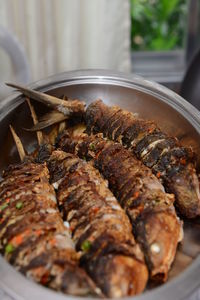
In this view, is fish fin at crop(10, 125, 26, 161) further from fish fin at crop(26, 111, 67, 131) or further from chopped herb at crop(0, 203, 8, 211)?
chopped herb at crop(0, 203, 8, 211)

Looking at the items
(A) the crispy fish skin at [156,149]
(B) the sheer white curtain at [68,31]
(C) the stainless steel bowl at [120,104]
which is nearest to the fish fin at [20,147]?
(C) the stainless steel bowl at [120,104]

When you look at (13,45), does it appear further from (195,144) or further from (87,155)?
(195,144)

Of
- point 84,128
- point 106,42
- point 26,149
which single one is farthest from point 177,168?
point 106,42

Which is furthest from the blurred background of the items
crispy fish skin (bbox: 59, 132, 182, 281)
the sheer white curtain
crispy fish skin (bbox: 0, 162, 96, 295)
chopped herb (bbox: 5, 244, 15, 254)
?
chopped herb (bbox: 5, 244, 15, 254)

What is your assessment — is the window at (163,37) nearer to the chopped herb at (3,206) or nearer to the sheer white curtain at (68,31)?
the sheer white curtain at (68,31)

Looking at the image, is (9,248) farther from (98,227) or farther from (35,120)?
(35,120)

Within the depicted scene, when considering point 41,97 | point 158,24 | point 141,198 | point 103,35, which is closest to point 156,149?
point 141,198
